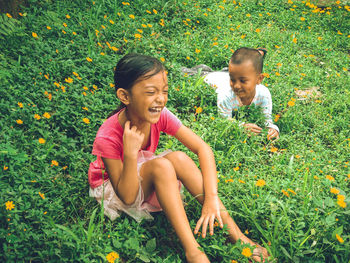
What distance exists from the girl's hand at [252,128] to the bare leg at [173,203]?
132 cm

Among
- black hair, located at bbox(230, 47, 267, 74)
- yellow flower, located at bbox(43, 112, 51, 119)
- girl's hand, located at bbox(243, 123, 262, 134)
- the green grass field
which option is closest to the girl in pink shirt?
the green grass field

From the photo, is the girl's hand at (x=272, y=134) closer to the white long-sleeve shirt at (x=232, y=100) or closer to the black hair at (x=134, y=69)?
the white long-sleeve shirt at (x=232, y=100)

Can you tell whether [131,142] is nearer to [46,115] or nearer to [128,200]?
[128,200]

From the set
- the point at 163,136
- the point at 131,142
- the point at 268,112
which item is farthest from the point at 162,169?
the point at 268,112

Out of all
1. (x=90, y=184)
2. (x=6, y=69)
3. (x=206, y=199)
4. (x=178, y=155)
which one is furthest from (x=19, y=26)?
(x=206, y=199)

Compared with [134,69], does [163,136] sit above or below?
below

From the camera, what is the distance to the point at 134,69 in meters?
1.78

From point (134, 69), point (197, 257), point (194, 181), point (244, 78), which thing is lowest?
point (197, 257)

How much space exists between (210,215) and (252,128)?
1.36 metres

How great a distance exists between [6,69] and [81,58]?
2.45 feet

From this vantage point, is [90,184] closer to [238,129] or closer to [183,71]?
[238,129]

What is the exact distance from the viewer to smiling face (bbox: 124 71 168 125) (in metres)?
1.79

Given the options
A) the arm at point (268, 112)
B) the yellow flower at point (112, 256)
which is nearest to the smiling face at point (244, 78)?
the arm at point (268, 112)

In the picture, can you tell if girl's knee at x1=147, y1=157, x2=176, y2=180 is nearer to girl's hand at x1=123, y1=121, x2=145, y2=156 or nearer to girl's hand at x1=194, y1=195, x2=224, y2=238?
girl's hand at x1=123, y1=121, x2=145, y2=156
